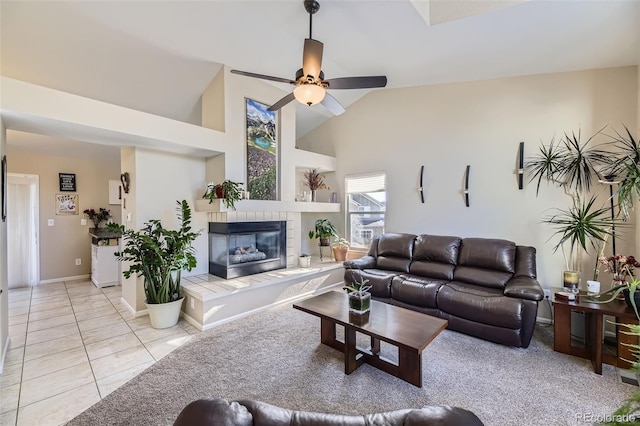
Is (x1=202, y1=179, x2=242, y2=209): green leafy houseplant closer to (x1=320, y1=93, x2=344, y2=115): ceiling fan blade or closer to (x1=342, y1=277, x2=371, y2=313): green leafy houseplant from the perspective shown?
(x1=320, y1=93, x2=344, y2=115): ceiling fan blade

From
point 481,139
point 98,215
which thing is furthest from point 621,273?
point 98,215

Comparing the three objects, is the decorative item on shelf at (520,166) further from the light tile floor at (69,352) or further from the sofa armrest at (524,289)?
the light tile floor at (69,352)

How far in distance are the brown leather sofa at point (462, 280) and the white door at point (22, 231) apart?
18.3 ft

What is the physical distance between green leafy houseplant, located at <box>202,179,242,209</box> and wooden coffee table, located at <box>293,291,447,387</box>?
1.76 meters

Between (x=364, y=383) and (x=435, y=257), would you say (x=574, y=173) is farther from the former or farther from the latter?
(x=364, y=383)

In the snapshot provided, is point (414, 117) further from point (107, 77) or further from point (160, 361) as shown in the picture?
point (160, 361)

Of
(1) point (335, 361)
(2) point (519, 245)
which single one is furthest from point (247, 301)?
(2) point (519, 245)

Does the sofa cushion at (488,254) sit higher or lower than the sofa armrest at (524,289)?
higher

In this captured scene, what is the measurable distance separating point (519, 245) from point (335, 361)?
2.82 meters

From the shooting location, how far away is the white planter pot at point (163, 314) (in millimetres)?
3152

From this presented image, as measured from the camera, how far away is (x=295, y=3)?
2.75 meters

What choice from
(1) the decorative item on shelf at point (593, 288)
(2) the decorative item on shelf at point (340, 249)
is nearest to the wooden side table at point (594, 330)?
(1) the decorative item on shelf at point (593, 288)

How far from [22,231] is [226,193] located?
417 centimetres

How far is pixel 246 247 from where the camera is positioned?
4.17 metres
